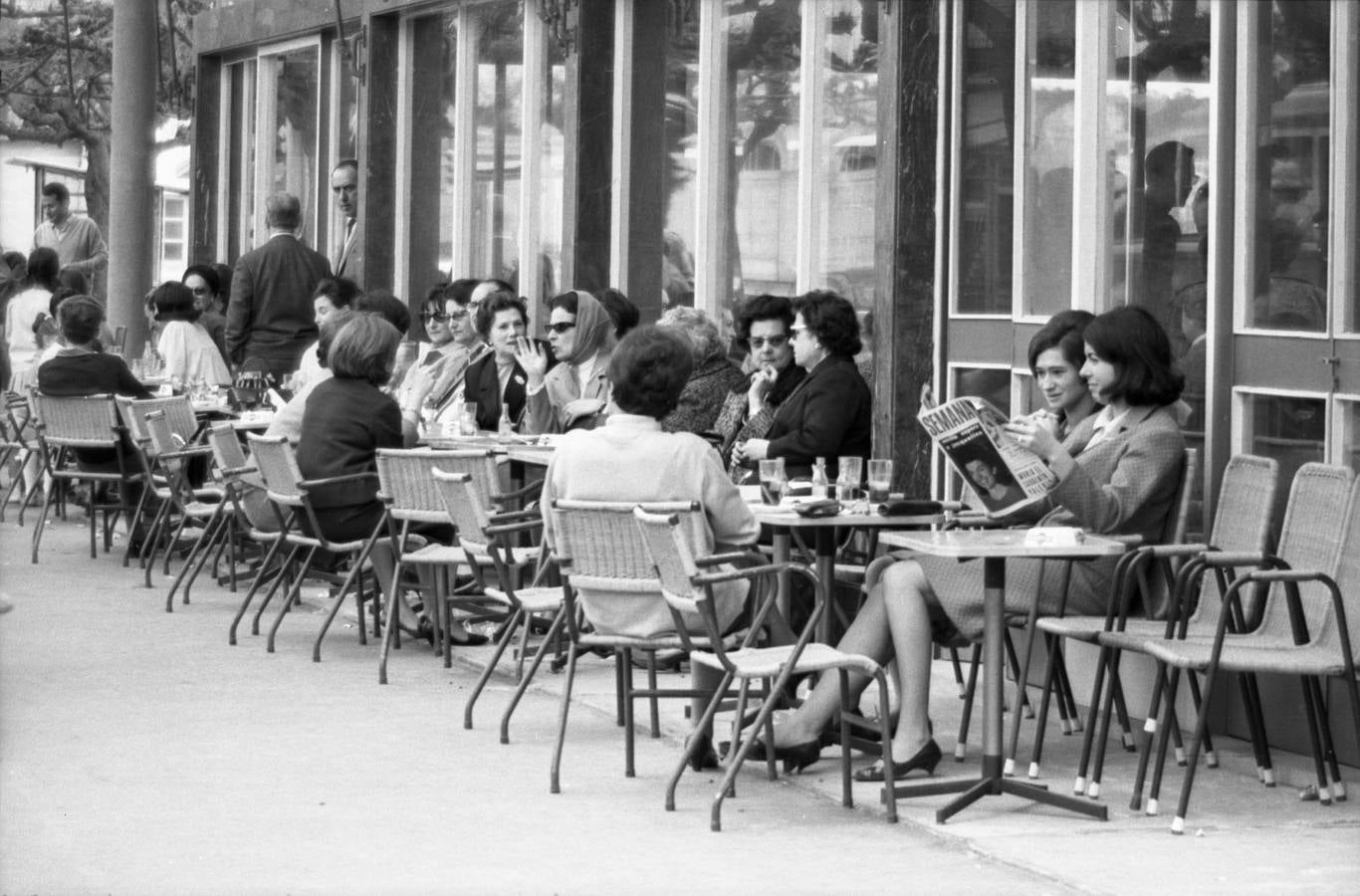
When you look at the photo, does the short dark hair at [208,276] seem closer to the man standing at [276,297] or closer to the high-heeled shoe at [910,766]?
the man standing at [276,297]

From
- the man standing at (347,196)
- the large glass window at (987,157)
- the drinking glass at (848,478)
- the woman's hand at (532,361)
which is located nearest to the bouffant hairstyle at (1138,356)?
the drinking glass at (848,478)

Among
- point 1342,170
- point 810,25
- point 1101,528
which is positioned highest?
point 810,25

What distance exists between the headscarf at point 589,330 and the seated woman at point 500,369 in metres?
0.31

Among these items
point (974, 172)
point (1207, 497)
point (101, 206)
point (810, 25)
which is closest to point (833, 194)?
point (810, 25)

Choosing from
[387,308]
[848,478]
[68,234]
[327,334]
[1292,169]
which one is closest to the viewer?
[848,478]

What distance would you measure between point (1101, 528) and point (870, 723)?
34.4 inches

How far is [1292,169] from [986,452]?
65.4 inches


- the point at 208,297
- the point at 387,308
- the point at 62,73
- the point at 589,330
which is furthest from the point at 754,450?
the point at 62,73

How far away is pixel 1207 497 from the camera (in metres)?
7.73

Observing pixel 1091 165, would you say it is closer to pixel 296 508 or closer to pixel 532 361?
pixel 532 361

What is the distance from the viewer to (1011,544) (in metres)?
6.24

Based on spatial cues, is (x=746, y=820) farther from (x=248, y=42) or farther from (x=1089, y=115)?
(x=248, y=42)

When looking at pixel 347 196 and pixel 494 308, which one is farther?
pixel 347 196

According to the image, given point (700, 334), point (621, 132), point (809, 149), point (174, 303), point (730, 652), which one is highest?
point (621, 132)
